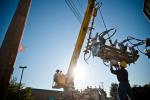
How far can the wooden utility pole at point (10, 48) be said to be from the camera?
6.55ft

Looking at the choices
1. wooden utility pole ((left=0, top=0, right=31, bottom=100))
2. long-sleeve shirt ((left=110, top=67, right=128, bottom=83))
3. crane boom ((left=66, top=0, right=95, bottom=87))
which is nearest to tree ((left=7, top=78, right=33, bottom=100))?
crane boom ((left=66, top=0, right=95, bottom=87))

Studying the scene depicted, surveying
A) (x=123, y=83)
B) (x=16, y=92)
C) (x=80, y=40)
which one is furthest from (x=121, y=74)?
(x=16, y=92)

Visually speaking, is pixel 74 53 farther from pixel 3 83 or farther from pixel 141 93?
pixel 3 83

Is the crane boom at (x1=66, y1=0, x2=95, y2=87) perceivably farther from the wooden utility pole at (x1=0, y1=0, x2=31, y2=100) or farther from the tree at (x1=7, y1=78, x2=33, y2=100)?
the tree at (x1=7, y1=78, x2=33, y2=100)

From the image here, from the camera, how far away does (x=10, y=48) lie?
6.89 ft

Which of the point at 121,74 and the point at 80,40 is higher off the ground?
the point at 80,40

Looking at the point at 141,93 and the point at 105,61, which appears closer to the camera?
the point at 141,93

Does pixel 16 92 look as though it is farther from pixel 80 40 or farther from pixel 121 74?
pixel 121 74

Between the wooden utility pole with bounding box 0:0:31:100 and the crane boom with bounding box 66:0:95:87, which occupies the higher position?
→ the crane boom with bounding box 66:0:95:87

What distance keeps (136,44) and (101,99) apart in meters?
5.22

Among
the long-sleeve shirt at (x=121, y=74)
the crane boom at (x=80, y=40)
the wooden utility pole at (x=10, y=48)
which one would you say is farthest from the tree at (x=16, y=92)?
the wooden utility pole at (x=10, y=48)

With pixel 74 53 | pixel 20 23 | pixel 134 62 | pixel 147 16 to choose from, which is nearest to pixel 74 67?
pixel 74 53

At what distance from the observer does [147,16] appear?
33.3ft

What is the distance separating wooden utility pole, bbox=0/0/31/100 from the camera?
78.6 inches
